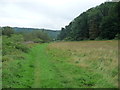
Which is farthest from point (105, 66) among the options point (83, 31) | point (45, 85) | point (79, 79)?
point (83, 31)

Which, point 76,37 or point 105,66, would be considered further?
point 76,37

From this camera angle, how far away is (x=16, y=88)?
11398 millimetres

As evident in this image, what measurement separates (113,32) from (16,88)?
60.9 metres

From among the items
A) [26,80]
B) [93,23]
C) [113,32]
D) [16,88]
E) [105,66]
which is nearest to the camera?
[16,88]

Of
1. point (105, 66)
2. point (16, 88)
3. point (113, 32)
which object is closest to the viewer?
point (16, 88)

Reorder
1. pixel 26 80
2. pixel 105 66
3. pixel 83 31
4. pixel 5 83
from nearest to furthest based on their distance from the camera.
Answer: pixel 5 83
pixel 26 80
pixel 105 66
pixel 83 31

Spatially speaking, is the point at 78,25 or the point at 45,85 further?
the point at 78,25

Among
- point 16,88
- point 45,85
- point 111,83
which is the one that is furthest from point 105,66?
point 16,88

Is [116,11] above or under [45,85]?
above

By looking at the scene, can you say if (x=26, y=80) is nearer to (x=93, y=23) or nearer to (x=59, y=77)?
(x=59, y=77)

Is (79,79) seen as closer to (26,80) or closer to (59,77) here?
(59,77)

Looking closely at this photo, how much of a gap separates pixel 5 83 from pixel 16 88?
998mm

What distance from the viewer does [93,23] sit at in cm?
8469

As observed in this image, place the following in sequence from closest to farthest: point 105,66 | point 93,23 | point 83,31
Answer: point 105,66
point 93,23
point 83,31
